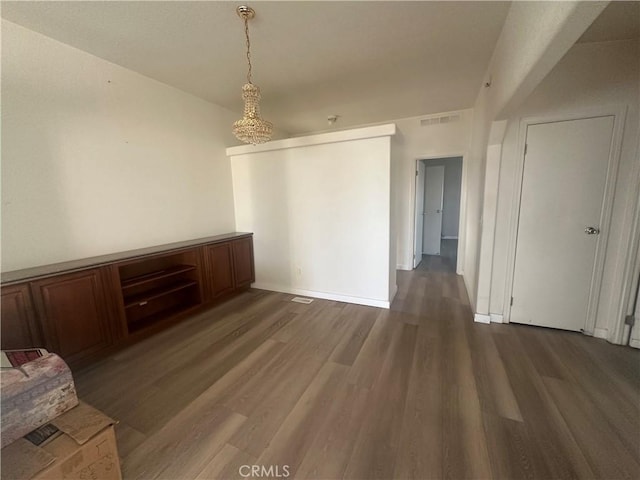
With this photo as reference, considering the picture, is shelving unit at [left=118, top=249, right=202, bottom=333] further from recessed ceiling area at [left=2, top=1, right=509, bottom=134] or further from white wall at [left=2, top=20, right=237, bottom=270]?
recessed ceiling area at [left=2, top=1, right=509, bottom=134]

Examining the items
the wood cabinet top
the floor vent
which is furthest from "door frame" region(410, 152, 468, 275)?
the wood cabinet top

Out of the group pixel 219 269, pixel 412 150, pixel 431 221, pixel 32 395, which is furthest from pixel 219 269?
pixel 431 221

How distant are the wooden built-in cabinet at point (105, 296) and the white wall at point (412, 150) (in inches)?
122

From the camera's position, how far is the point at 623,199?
2.26 m

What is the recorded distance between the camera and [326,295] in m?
3.62

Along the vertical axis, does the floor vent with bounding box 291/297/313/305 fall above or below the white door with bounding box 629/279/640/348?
below

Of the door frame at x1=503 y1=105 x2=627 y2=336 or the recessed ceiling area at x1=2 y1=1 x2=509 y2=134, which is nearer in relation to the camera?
the recessed ceiling area at x1=2 y1=1 x2=509 y2=134

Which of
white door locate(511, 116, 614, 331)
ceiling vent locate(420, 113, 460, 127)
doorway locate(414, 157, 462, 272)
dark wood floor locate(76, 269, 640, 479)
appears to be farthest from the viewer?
doorway locate(414, 157, 462, 272)

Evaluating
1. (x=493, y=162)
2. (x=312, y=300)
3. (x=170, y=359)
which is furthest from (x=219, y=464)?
(x=493, y=162)

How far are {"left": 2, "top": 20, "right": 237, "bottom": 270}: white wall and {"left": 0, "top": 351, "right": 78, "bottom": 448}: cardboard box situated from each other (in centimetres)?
142

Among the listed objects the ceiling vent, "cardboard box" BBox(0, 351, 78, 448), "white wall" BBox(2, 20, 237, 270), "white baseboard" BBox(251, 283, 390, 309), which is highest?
the ceiling vent

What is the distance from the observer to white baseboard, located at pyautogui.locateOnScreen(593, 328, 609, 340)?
95.3 inches

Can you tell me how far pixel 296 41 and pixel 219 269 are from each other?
272 centimetres

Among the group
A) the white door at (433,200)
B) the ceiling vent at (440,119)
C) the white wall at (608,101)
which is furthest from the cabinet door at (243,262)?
the white door at (433,200)
